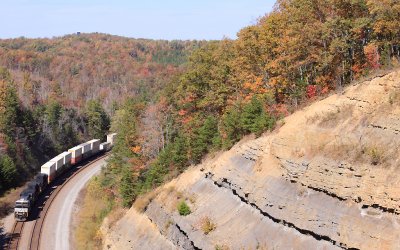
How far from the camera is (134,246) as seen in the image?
1532 inches

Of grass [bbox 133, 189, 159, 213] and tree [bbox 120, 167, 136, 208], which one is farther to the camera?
tree [bbox 120, 167, 136, 208]

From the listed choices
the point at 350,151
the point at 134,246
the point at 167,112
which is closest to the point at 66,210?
the point at 167,112

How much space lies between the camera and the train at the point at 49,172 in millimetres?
53406

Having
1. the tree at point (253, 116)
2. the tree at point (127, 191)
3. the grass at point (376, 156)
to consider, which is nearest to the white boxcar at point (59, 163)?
the tree at point (127, 191)

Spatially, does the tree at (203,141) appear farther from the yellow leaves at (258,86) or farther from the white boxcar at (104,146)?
the white boxcar at (104,146)

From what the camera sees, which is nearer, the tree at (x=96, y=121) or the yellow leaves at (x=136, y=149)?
the yellow leaves at (x=136, y=149)

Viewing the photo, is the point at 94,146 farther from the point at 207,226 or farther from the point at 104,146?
the point at 207,226

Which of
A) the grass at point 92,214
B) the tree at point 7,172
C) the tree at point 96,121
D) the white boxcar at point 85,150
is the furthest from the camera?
the tree at point 96,121

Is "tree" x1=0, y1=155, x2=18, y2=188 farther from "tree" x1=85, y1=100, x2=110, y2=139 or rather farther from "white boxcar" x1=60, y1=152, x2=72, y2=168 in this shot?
"tree" x1=85, y1=100, x2=110, y2=139

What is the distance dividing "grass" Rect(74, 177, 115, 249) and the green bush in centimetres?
1361

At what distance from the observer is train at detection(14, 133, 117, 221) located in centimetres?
5341

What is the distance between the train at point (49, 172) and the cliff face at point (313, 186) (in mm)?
23272

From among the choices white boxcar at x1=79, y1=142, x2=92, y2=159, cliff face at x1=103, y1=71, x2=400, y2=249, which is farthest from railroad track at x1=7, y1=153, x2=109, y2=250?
white boxcar at x1=79, y1=142, x2=92, y2=159

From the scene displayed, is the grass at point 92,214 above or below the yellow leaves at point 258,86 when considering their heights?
below
